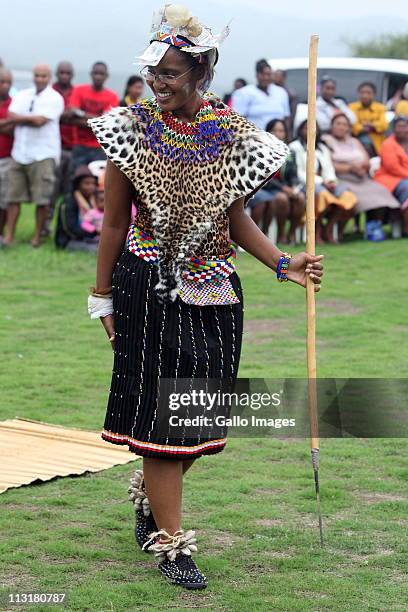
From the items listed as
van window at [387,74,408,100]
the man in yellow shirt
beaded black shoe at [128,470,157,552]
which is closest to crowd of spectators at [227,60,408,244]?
the man in yellow shirt

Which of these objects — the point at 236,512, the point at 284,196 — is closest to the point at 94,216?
the point at 284,196

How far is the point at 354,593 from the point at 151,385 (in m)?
1.13

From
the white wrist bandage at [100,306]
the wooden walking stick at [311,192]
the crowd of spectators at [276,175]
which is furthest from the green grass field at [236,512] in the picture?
the crowd of spectators at [276,175]

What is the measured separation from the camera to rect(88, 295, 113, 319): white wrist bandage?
5.02m

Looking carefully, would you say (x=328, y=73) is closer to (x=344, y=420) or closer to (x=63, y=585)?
(x=344, y=420)

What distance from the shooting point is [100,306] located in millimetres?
5027

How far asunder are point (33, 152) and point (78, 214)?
3.07ft

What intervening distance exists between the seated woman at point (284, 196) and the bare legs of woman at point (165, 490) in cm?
1010

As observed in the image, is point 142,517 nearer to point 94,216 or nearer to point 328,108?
point 94,216

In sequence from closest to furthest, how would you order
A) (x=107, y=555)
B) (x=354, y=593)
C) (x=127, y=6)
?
(x=354, y=593) < (x=107, y=555) < (x=127, y=6)

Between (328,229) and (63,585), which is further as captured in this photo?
(328,229)

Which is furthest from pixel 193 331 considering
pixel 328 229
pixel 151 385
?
pixel 328 229

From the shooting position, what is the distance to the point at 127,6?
5497 centimetres

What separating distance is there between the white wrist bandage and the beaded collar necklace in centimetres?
67
